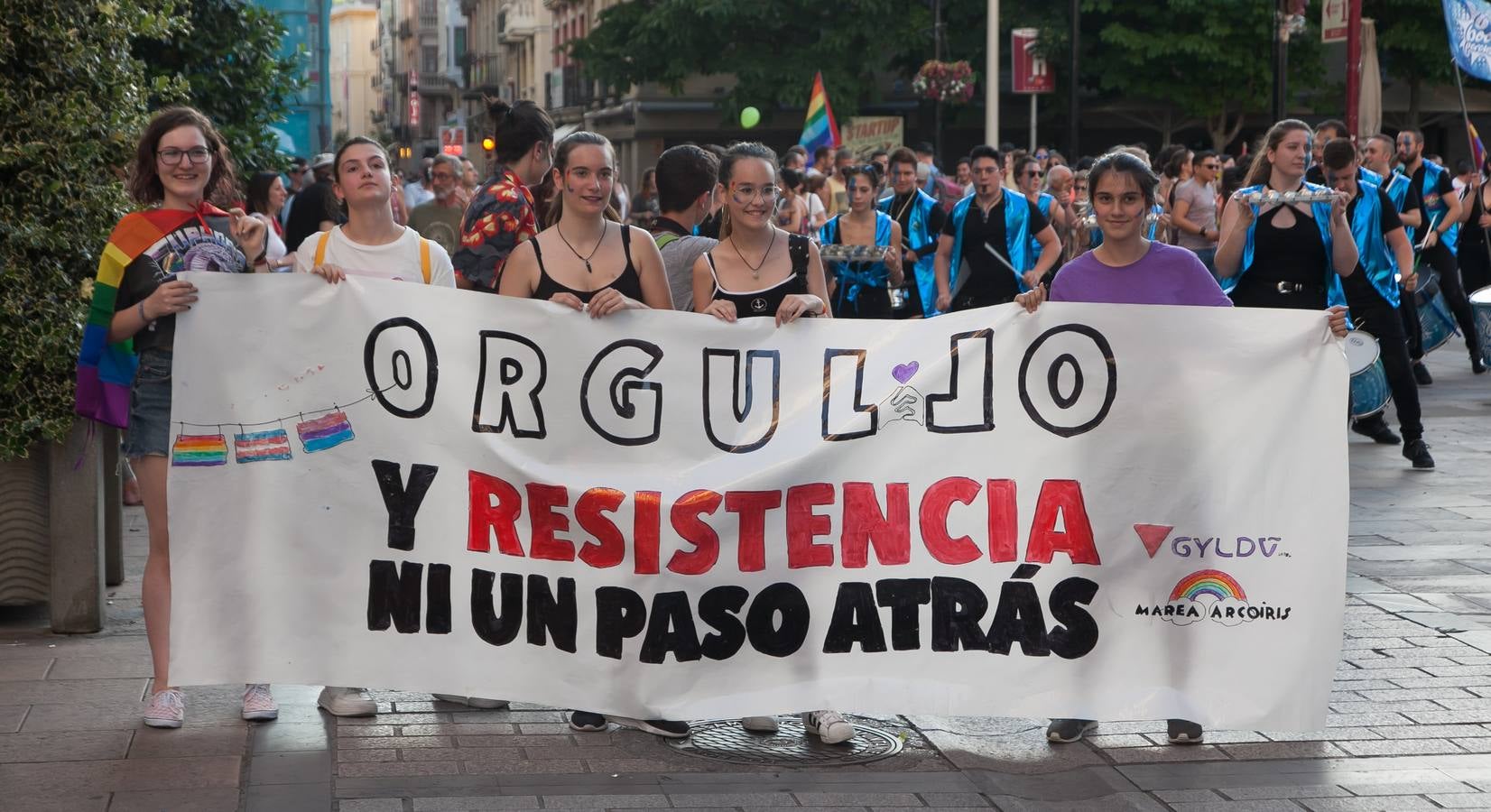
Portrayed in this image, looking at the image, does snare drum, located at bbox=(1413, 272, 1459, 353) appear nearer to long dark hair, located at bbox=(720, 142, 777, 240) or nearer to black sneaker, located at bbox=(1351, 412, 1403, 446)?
black sneaker, located at bbox=(1351, 412, 1403, 446)

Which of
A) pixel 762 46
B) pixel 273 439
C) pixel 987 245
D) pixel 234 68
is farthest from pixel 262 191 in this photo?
pixel 762 46

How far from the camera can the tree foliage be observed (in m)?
6.37

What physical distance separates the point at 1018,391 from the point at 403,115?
354 ft

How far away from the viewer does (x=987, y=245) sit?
1158 centimetres

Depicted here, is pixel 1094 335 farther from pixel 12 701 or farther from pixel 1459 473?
pixel 1459 473

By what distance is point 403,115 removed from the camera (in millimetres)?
109625

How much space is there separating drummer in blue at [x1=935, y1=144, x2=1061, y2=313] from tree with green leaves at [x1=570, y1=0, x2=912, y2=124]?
1318 inches

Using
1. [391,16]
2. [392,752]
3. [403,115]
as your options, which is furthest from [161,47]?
[391,16]

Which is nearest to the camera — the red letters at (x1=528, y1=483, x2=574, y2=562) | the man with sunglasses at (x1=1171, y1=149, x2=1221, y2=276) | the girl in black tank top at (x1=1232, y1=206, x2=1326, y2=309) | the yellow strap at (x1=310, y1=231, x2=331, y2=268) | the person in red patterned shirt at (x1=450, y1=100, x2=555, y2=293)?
the red letters at (x1=528, y1=483, x2=574, y2=562)

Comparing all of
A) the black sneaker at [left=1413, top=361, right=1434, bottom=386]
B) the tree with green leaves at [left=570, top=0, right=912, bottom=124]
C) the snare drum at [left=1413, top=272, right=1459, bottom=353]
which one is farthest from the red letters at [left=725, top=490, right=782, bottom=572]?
the tree with green leaves at [left=570, top=0, right=912, bottom=124]

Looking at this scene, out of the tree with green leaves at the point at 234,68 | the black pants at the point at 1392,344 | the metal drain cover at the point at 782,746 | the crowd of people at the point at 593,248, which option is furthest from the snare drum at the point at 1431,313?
the metal drain cover at the point at 782,746

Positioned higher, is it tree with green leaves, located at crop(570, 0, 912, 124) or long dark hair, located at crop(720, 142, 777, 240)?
tree with green leaves, located at crop(570, 0, 912, 124)

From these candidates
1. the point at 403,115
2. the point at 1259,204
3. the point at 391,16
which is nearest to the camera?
the point at 1259,204

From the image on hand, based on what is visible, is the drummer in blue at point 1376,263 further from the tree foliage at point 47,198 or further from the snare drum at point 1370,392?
the tree foliage at point 47,198
